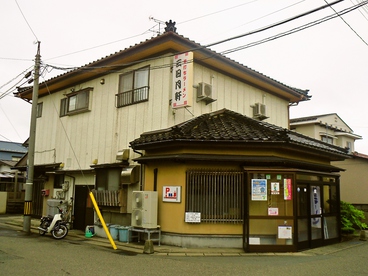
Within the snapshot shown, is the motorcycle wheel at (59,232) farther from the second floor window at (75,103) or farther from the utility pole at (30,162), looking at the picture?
the second floor window at (75,103)

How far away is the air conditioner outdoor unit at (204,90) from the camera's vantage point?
12.7m

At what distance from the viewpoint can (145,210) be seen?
1111 centimetres

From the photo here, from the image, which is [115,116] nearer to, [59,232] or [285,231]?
[59,232]

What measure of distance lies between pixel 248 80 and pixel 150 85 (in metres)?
4.89

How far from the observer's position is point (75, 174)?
16.1 m

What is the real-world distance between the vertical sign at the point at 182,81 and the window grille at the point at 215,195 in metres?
2.49

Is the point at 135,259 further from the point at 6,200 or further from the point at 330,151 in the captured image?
the point at 6,200

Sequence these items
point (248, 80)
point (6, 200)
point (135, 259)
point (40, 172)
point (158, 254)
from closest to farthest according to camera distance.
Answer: point (135, 259), point (158, 254), point (248, 80), point (40, 172), point (6, 200)

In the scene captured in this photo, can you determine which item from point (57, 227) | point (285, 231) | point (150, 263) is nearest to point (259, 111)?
point (285, 231)

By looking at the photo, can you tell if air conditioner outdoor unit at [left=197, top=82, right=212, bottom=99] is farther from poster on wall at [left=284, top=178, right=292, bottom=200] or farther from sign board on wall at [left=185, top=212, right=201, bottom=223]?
sign board on wall at [left=185, top=212, right=201, bottom=223]

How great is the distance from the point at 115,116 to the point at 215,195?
573 centimetres

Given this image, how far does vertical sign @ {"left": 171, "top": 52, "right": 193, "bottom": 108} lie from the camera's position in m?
11.6

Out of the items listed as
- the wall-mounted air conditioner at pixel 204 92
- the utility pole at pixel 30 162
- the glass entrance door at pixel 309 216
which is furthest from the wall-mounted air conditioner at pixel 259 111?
the utility pole at pixel 30 162

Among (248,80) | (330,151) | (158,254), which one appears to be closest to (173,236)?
(158,254)
